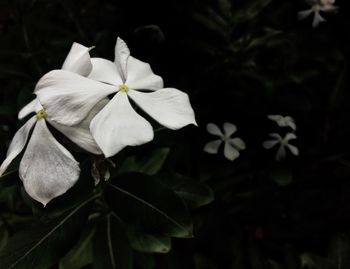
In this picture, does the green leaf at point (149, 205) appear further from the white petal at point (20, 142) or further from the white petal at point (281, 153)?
the white petal at point (281, 153)

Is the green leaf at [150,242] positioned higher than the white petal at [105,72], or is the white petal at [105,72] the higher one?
the white petal at [105,72]

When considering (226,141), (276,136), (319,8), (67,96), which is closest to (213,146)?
(226,141)

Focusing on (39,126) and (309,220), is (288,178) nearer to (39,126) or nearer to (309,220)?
(309,220)

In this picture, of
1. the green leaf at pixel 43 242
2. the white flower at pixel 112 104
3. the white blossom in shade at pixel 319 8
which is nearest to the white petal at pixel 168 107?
the white flower at pixel 112 104

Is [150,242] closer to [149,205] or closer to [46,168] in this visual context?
[149,205]

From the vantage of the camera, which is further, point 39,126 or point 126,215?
point 126,215

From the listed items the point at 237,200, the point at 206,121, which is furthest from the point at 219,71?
the point at 237,200
